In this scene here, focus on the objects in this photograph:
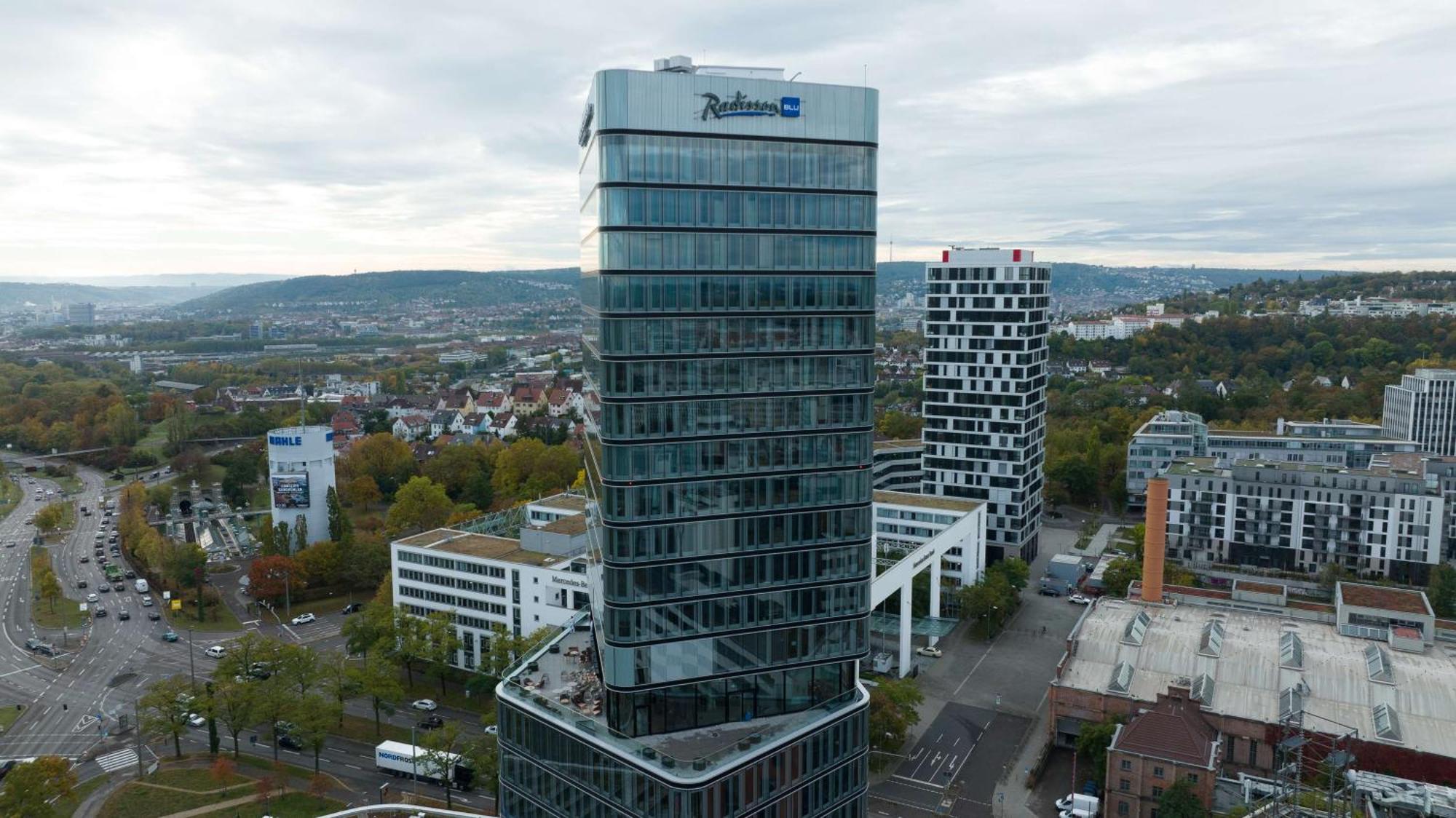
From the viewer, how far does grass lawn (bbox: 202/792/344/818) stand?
53781mm

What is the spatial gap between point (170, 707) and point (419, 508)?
48127mm

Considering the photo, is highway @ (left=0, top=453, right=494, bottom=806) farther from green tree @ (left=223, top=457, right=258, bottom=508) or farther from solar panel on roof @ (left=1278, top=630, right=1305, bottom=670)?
solar panel on roof @ (left=1278, top=630, right=1305, bottom=670)

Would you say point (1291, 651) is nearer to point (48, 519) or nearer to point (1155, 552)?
point (1155, 552)

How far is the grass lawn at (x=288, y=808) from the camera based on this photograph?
5378 centimetres

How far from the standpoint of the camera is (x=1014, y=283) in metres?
90.7

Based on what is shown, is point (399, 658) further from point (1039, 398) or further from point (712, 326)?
point (1039, 398)

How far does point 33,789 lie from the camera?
161ft

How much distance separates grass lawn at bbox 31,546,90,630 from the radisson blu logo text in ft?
276

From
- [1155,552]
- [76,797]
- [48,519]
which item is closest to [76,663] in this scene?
[76,797]

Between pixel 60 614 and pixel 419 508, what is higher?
pixel 419 508

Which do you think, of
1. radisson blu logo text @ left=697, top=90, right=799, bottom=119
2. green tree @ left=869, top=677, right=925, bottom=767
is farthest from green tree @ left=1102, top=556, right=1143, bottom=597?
radisson blu logo text @ left=697, top=90, right=799, bottom=119

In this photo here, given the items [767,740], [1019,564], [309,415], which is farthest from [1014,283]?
[309,415]

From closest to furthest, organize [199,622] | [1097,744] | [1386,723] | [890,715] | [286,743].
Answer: [1386,723]
[1097,744]
[890,715]
[286,743]
[199,622]

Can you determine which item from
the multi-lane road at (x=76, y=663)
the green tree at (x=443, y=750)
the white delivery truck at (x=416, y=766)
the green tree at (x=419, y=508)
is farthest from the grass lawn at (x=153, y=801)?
the green tree at (x=419, y=508)
